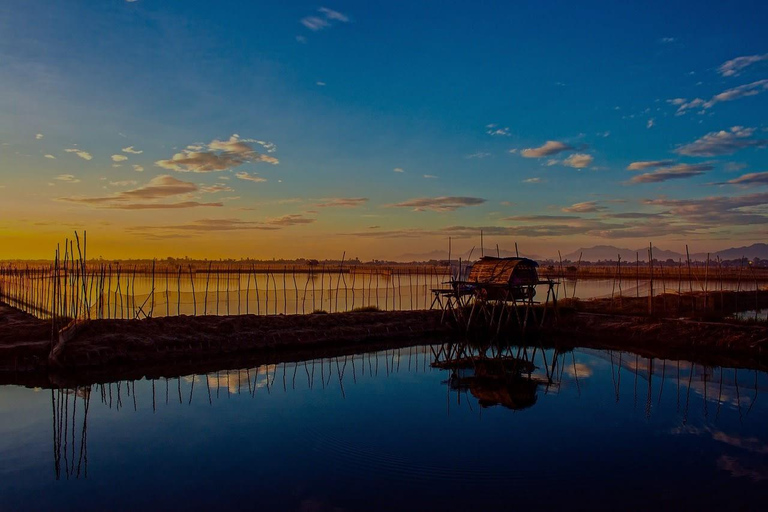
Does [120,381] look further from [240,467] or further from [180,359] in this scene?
[240,467]

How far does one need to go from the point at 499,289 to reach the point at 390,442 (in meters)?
10.8

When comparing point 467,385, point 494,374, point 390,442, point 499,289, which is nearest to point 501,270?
point 499,289

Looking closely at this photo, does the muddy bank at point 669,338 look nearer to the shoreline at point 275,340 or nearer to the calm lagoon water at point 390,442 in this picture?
the shoreline at point 275,340

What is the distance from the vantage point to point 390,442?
7977mm

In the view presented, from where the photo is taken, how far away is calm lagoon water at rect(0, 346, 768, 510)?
624cm

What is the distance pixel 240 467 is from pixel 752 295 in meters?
26.7

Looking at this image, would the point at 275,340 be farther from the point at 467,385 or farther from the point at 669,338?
the point at 669,338

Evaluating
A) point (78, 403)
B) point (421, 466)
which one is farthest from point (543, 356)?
point (78, 403)

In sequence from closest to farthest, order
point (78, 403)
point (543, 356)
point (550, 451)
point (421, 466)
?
1. point (421, 466)
2. point (550, 451)
3. point (78, 403)
4. point (543, 356)

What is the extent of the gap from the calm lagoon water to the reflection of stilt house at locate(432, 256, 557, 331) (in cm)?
531

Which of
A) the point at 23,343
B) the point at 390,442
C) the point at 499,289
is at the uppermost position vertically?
the point at 499,289

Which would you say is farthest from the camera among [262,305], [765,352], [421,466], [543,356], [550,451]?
[262,305]

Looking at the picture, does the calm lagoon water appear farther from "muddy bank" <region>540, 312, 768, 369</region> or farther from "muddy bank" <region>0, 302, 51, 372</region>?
"muddy bank" <region>540, 312, 768, 369</region>

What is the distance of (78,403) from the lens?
9.80 meters
